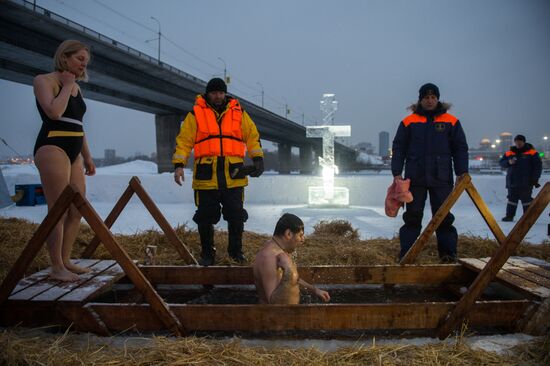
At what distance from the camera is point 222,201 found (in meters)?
4.11

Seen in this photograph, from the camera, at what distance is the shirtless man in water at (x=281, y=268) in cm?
256

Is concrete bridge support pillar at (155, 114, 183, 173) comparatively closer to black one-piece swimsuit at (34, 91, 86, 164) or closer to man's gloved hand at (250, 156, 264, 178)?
man's gloved hand at (250, 156, 264, 178)

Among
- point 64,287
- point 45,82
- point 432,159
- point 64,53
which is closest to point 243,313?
point 64,287

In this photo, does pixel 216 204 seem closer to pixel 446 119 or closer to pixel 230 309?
pixel 230 309

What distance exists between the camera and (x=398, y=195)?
4.20 meters

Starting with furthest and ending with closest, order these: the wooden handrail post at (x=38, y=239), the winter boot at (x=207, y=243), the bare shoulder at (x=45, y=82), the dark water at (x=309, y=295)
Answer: the winter boot at (x=207, y=243), the dark water at (x=309, y=295), the bare shoulder at (x=45, y=82), the wooden handrail post at (x=38, y=239)

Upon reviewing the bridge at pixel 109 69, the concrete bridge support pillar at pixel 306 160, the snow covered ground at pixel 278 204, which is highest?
the bridge at pixel 109 69

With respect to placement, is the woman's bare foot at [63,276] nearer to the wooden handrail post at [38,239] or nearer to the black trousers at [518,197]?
the wooden handrail post at [38,239]

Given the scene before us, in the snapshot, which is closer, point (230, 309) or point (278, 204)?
point (230, 309)

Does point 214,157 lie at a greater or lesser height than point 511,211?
greater

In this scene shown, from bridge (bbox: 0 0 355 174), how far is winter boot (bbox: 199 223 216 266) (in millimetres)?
13311

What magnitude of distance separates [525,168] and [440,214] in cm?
644

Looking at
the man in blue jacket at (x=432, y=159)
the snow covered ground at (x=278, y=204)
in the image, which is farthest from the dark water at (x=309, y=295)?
the snow covered ground at (x=278, y=204)

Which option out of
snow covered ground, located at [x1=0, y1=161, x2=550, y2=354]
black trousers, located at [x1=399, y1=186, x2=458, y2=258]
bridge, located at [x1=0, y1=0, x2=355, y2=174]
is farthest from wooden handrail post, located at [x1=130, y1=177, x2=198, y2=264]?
bridge, located at [x1=0, y1=0, x2=355, y2=174]
